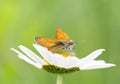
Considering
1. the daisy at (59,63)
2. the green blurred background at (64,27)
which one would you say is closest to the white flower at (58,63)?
the daisy at (59,63)

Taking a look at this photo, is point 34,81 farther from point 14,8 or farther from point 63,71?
point 63,71

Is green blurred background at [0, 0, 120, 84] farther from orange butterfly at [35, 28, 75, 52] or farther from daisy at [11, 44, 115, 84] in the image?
daisy at [11, 44, 115, 84]

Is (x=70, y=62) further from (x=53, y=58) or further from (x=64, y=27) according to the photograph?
(x=64, y=27)

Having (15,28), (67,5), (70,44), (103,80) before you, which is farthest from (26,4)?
(70,44)

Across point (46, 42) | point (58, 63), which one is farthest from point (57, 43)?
point (58, 63)

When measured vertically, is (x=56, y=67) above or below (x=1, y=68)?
below

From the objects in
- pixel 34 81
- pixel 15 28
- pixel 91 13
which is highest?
pixel 91 13

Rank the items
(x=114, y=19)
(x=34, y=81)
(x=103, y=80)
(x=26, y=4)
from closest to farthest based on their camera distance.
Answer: (x=34, y=81) → (x=103, y=80) → (x=114, y=19) → (x=26, y=4)
